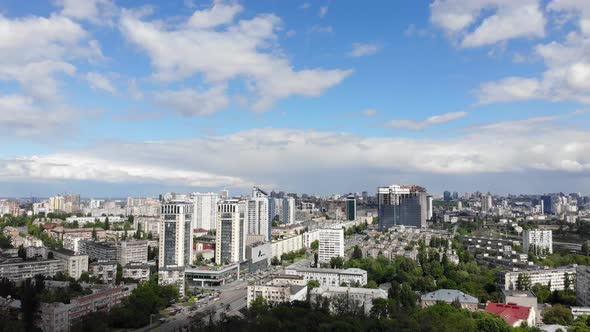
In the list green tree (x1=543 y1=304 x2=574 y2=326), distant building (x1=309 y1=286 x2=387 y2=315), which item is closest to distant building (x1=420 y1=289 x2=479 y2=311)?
distant building (x1=309 y1=286 x2=387 y2=315)

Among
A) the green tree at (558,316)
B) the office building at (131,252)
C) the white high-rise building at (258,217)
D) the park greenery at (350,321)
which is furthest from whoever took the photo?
the white high-rise building at (258,217)

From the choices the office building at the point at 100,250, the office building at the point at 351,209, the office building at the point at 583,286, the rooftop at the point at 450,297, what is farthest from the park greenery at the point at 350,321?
the office building at the point at 351,209

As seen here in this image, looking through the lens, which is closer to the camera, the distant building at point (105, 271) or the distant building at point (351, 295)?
the distant building at point (351, 295)

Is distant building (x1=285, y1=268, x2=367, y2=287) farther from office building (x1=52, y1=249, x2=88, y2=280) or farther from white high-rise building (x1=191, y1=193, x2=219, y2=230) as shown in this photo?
white high-rise building (x1=191, y1=193, x2=219, y2=230)

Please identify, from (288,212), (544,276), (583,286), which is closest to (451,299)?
(583,286)

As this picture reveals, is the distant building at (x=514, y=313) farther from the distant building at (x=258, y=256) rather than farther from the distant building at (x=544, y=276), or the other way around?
the distant building at (x=258, y=256)

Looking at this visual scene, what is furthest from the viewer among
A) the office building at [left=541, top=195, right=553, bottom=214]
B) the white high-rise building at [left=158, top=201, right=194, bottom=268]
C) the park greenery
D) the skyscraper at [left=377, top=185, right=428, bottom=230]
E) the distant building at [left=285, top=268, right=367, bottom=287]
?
the office building at [left=541, top=195, right=553, bottom=214]
